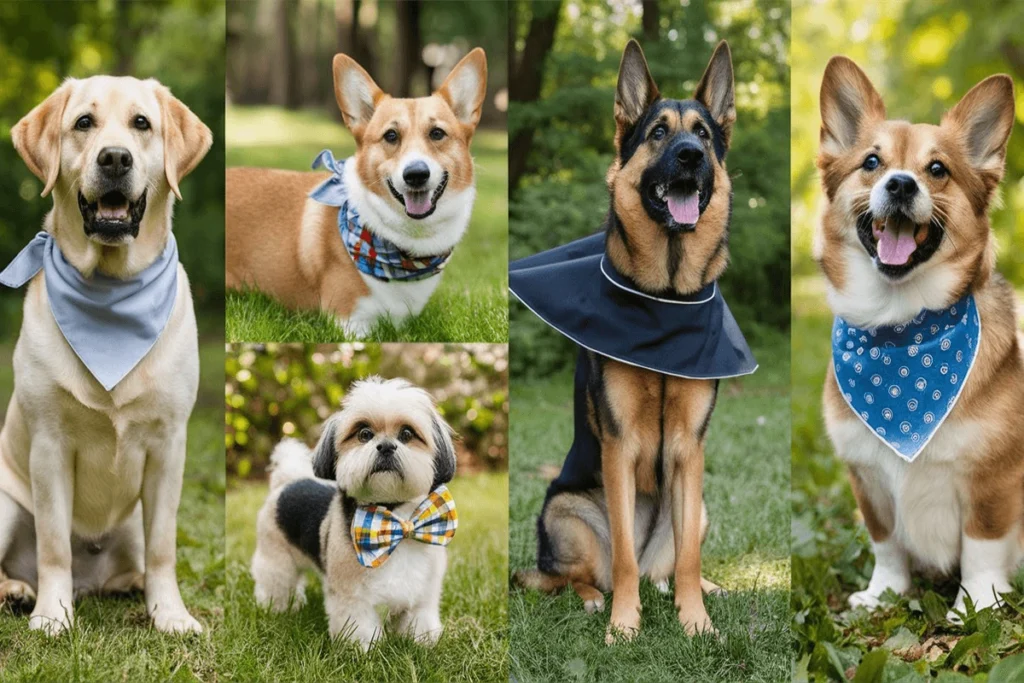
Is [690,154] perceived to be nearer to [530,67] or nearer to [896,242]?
[896,242]

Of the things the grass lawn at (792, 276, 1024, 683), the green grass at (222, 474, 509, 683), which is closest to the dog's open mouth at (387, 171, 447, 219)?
the green grass at (222, 474, 509, 683)

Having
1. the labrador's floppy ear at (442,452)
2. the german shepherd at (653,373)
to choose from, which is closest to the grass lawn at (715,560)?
the german shepherd at (653,373)

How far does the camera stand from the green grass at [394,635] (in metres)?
3.37

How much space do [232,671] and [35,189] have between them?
401 centimetres

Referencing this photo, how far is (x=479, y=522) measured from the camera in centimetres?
392

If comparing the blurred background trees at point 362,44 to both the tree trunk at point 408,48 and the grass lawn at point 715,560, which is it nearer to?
the tree trunk at point 408,48

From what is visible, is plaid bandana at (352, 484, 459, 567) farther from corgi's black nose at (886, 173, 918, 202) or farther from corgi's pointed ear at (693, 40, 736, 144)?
corgi's black nose at (886, 173, 918, 202)

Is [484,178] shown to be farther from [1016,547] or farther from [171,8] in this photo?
[171,8]

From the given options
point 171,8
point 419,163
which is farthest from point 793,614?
point 171,8

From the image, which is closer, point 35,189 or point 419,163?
Result: point 419,163

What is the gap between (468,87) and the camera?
11.6 feet

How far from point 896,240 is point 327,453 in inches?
89.2

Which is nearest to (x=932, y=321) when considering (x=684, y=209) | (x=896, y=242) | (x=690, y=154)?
(x=896, y=242)

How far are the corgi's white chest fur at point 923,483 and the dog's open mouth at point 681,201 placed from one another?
1.18 metres
